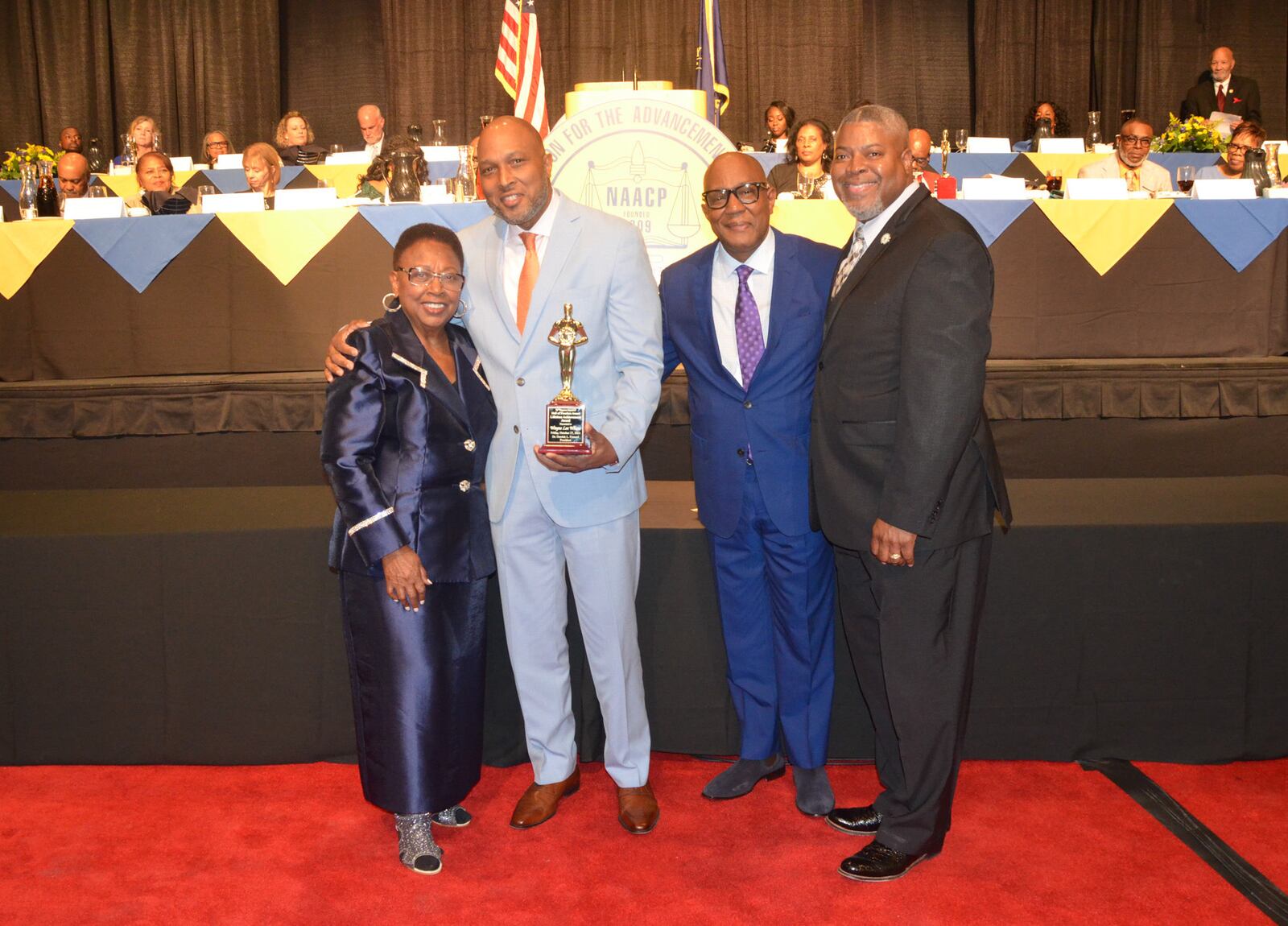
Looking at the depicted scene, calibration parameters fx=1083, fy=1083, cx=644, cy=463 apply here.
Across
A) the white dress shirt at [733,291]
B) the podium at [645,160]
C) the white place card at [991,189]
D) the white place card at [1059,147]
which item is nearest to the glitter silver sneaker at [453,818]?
the white dress shirt at [733,291]

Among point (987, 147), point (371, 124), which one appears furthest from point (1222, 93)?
point (371, 124)

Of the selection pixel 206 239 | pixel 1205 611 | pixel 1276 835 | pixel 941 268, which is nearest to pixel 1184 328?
pixel 1205 611

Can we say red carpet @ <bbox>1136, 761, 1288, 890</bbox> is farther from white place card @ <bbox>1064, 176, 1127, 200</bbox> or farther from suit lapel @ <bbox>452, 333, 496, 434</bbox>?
white place card @ <bbox>1064, 176, 1127, 200</bbox>

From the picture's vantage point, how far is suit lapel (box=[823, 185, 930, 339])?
2.08 m

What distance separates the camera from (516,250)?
7.68 ft

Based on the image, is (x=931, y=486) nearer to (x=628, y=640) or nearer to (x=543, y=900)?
(x=628, y=640)

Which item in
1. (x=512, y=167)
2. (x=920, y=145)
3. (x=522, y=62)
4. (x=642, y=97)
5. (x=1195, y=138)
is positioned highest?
(x=522, y=62)

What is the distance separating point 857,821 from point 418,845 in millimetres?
945

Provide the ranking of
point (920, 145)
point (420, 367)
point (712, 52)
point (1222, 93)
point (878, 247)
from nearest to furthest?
point (878, 247) → point (420, 367) → point (920, 145) → point (712, 52) → point (1222, 93)

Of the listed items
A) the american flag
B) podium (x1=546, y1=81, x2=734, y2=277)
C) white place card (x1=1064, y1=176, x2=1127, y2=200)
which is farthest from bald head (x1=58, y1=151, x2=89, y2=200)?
white place card (x1=1064, y1=176, x2=1127, y2=200)

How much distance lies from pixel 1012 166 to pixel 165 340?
5.57 metres

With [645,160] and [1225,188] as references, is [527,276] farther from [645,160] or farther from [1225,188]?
[1225,188]

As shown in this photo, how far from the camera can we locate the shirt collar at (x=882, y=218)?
2113 millimetres

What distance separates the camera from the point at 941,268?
6.47 feet
